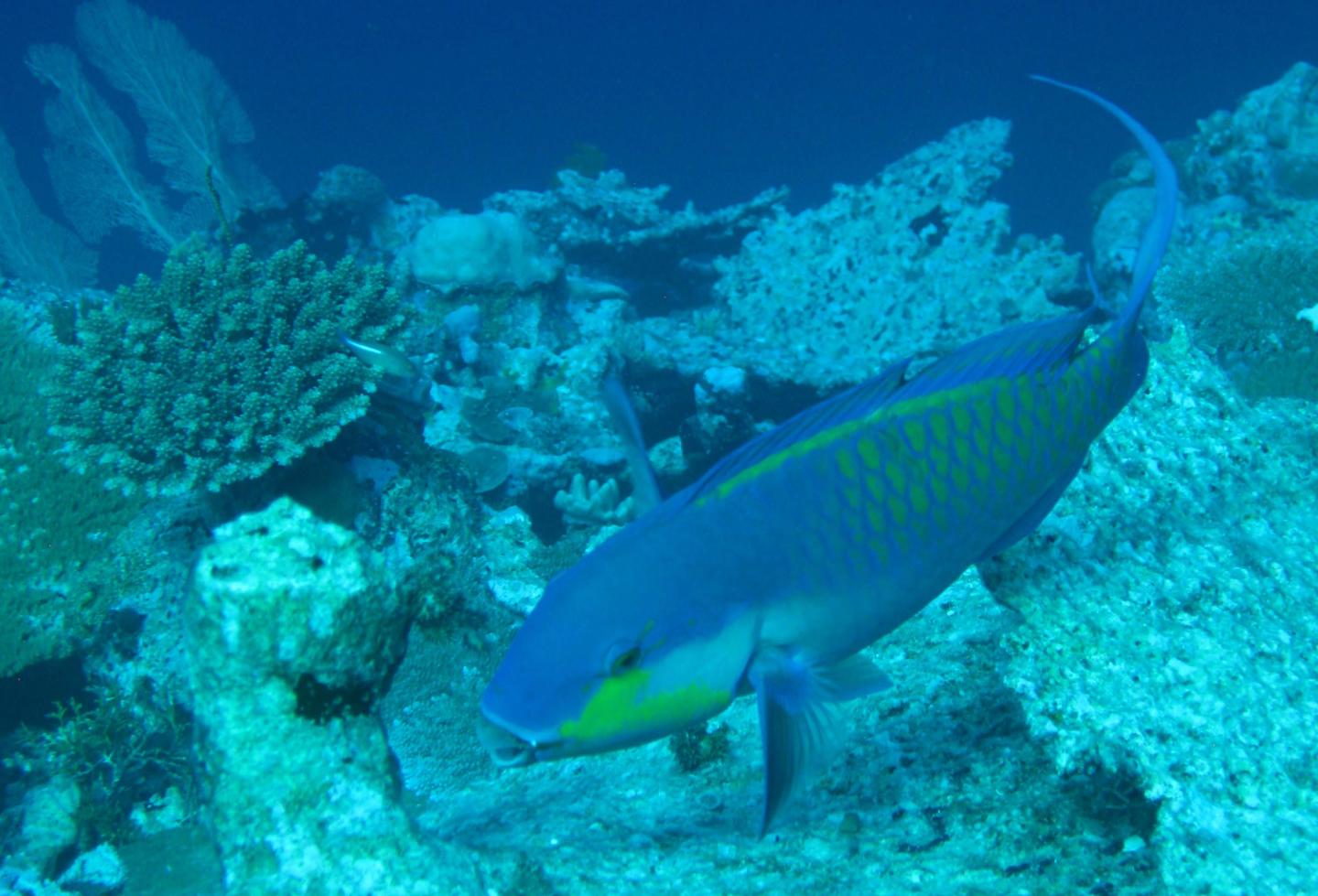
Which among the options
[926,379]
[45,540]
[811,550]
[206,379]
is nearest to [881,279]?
[206,379]

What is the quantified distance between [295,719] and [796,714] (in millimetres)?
1402

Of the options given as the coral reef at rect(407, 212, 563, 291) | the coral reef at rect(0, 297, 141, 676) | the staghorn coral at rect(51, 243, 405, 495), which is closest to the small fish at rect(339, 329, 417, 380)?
the staghorn coral at rect(51, 243, 405, 495)

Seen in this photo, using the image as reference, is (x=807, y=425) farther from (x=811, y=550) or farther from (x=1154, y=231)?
(x=1154, y=231)

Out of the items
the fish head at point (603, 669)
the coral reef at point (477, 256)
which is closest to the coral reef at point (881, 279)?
the coral reef at point (477, 256)

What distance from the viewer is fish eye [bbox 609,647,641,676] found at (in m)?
1.63

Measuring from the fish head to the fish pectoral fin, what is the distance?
11 cm

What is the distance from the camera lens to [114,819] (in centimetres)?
432

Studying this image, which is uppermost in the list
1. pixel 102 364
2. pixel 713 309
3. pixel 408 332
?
pixel 713 309

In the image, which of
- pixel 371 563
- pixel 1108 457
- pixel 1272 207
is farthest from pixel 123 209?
pixel 1272 207

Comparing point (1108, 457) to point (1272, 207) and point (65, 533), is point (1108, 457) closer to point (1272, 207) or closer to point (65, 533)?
point (65, 533)

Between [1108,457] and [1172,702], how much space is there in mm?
1101

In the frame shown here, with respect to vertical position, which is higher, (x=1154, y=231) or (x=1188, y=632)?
(x=1154, y=231)

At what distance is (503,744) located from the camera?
163 centimetres

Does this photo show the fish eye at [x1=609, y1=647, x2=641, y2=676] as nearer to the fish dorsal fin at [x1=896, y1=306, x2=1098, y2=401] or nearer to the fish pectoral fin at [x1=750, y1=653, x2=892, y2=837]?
the fish pectoral fin at [x1=750, y1=653, x2=892, y2=837]
